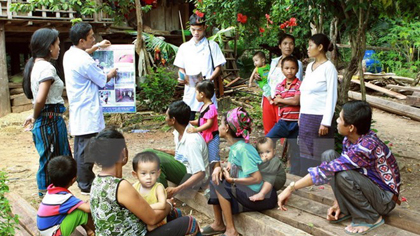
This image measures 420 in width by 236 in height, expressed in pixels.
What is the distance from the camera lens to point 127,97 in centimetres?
638

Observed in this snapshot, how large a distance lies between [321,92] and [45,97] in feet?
8.61

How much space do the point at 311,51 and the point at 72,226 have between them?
2647 mm

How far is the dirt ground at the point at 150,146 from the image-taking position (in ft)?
14.8

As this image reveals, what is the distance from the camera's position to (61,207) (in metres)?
2.99

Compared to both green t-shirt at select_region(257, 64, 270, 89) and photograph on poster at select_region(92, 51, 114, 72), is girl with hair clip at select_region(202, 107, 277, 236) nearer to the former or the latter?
green t-shirt at select_region(257, 64, 270, 89)

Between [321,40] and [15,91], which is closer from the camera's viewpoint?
[321,40]

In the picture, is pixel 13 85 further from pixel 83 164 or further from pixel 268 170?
pixel 268 170

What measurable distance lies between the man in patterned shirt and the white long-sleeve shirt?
39.1 inches

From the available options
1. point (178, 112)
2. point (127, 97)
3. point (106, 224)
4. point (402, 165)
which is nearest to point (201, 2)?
point (127, 97)

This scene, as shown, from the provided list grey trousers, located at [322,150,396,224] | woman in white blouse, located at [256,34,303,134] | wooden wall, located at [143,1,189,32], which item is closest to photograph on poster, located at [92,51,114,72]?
woman in white blouse, located at [256,34,303,134]

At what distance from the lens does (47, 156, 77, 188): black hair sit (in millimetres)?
3068

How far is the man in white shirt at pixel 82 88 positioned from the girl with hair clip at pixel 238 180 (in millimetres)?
1565

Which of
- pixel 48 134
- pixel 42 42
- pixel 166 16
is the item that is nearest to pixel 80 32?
pixel 42 42

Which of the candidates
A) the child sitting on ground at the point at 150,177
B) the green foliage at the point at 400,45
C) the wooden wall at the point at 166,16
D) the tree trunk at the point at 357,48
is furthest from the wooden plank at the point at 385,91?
the child sitting on ground at the point at 150,177
